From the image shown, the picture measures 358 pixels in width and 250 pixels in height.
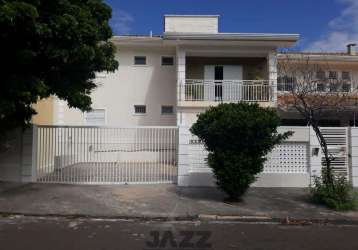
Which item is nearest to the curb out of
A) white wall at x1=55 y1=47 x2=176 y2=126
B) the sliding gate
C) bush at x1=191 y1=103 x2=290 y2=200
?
bush at x1=191 y1=103 x2=290 y2=200

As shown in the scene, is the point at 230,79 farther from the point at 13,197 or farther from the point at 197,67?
the point at 13,197

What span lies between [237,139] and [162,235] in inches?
139

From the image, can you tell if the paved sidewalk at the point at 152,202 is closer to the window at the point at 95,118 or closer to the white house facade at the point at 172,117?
the white house facade at the point at 172,117

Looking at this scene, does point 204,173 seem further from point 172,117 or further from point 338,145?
point 172,117

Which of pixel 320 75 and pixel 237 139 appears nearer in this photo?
pixel 237 139

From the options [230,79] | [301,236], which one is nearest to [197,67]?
[230,79]

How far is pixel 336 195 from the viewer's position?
1004cm

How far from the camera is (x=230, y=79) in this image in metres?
20.8

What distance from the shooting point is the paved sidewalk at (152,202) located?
30.3ft

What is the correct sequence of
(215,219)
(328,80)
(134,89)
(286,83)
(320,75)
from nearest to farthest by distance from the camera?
(215,219)
(328,80)
(320,75)
(286,83)
(134,89)

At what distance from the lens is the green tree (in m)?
8.72

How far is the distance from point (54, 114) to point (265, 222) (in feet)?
42.0

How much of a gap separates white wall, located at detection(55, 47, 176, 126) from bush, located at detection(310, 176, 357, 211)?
38.4ft

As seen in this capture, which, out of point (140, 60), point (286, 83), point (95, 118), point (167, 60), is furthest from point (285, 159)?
point (95, 118)
